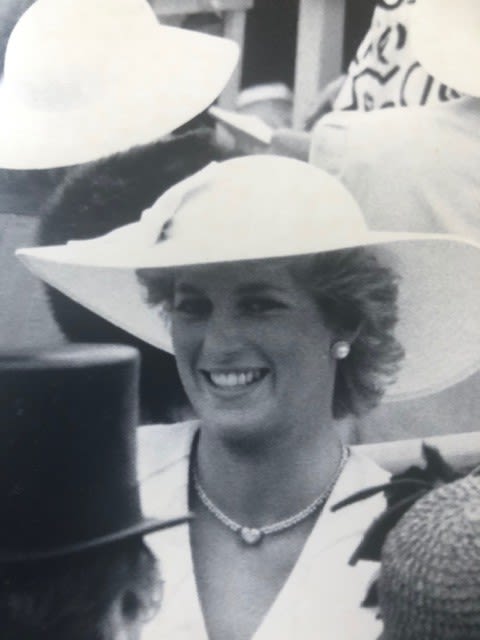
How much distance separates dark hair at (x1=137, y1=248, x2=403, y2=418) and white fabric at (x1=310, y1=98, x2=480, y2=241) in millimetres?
65

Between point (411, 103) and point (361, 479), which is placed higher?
point (411, 103)

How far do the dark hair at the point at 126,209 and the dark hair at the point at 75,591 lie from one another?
0.66ft

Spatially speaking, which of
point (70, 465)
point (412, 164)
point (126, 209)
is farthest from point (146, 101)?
point (70, 465)

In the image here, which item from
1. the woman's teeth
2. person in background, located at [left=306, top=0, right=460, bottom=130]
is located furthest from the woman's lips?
person in background, located at [left=306, top=0, right=460, bottom=130]

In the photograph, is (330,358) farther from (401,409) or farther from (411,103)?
(411,103)

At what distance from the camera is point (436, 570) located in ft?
5.38

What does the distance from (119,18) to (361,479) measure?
29.4 inches

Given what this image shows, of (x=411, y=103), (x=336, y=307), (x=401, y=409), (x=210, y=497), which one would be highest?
(x=411, y=103)

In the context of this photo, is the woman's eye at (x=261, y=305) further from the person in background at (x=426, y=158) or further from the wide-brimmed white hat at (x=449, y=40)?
the wide-brimmed white hat at (x=449, y=40)

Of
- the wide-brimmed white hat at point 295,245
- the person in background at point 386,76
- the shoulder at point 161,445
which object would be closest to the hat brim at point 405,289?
the wide-brimmed white hat at point 295,245

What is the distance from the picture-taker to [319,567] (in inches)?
70.4

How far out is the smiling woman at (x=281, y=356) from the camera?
5.75 ft

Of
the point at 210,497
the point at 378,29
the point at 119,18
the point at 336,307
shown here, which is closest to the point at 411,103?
the point at 378,29

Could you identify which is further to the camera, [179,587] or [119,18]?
[119,18]
